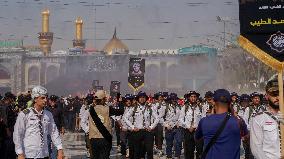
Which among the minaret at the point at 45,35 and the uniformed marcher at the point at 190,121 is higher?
the minaret at the point at 45,35

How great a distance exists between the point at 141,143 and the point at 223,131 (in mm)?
8552

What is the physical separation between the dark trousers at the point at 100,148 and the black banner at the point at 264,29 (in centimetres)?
516

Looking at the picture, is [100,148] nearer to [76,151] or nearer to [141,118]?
[141,118]

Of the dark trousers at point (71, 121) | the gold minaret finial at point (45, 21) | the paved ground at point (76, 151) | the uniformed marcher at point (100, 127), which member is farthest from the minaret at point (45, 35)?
the uniformed marcher at point (100, 127)

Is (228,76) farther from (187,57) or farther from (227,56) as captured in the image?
(187,57)

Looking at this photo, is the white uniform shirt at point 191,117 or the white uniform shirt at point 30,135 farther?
the white uniform shirt at point 191,117

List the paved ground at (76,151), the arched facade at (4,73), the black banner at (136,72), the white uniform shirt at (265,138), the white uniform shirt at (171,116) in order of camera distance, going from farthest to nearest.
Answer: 1. the arched facade at (4,73)
2. the black banner at (136,72)
3. the paved ground at (76,151)
4. the white uniform shirt at (171,116)
5. the white uniform shirt at (265,138)

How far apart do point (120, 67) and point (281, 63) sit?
131451 mm

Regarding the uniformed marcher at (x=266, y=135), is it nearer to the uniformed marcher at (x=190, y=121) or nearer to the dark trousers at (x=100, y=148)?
the dark trousers at (x=100, y=148)

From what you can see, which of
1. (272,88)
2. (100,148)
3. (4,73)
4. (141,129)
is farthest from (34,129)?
(4,73)

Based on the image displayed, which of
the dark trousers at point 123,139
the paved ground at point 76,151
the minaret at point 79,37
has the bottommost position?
the paved ground at point 76,151

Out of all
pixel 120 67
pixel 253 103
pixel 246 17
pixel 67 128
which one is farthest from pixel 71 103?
pixel 120 67

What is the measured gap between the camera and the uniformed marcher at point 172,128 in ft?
57.7

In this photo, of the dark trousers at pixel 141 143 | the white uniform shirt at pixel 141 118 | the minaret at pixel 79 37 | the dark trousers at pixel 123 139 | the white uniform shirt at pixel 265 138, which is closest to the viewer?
the white uniform shirt at pixel 265 138
